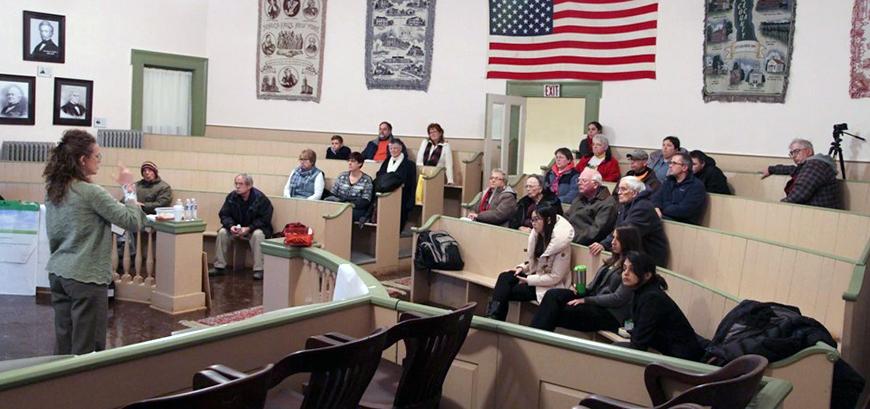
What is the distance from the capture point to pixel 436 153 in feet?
35.6

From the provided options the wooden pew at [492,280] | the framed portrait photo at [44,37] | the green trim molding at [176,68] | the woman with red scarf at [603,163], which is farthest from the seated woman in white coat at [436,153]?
the framed portrait photo at [44,37]

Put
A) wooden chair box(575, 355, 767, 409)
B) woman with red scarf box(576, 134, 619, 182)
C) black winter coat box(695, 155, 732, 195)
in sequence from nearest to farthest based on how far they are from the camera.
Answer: wooden chair box(575, 355, 767, 409), black winter coat box(695, 155, 732, 195), woman with red scarf box(576, 134, 619, 182)

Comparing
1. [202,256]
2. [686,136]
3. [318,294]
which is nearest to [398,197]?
[202,256]

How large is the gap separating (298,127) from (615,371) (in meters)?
11.1

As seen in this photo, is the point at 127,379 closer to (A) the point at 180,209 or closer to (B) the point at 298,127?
(A) the point at 180,209

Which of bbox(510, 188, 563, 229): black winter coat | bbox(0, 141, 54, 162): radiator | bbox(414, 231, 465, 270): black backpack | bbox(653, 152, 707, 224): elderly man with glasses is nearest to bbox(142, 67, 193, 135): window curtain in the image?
bbox(0, 141, 54, 162): radiator

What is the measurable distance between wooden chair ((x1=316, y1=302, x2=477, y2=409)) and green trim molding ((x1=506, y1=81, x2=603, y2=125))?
8151 mm

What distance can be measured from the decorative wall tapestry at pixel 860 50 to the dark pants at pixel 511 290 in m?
4.81

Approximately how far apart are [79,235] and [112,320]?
2.76 metres

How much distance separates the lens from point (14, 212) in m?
7.05

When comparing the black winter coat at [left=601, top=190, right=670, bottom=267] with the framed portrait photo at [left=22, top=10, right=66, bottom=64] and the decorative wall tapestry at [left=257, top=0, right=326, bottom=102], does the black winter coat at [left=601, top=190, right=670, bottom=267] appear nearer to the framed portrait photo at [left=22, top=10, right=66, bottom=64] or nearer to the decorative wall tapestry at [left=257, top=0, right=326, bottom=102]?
the decorative wall tapestry at [left=257, top=0, right=326, bottom=102]

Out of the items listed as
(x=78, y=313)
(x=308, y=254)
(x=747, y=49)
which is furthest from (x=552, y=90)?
(x=78, y=313)

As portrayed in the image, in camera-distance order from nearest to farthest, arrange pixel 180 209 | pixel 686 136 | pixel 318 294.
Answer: pixel 318 294 < pixel 180 209 < pixel 686 136

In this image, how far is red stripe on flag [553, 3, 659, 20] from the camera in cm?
1020
